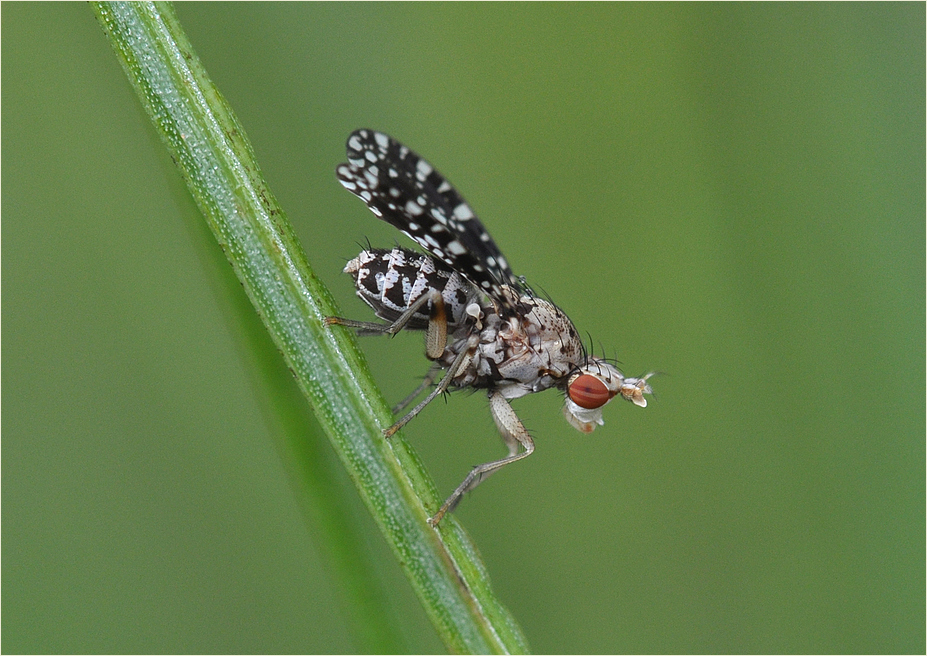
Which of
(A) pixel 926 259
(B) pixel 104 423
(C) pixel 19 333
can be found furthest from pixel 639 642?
(C) pixel 19 333

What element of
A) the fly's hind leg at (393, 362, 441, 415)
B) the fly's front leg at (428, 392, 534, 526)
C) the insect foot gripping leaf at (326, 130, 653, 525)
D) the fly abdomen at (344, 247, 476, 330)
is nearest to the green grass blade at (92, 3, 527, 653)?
the insect foot gripping leaf at (326, 130, 653, 525)

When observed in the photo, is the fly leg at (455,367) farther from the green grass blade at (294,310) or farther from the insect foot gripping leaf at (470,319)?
the green grass blade at (294,310)

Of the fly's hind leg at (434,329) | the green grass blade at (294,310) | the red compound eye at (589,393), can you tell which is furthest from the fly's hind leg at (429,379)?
the green grass blade at (294,310)

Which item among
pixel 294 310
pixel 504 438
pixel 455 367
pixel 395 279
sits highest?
pixel 294 310

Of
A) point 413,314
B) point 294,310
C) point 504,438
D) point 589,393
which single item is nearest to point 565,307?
point 589,393

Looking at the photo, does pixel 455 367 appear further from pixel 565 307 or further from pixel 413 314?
pixel 565 307

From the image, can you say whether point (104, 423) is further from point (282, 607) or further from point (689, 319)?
point (689, 319)

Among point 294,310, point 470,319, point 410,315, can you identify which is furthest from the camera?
point 470,319
